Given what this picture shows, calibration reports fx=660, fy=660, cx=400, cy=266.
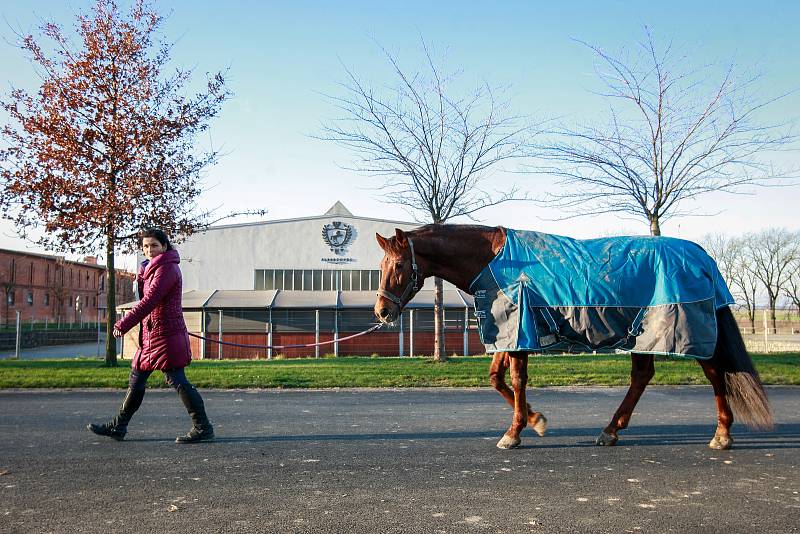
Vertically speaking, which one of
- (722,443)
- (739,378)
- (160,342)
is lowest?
(722,443)

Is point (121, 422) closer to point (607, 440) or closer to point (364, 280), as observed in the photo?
point (607, 440)

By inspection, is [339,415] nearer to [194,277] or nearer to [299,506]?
[299,506]

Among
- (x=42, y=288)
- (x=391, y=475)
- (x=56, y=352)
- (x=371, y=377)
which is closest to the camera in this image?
(x=391, y=475)

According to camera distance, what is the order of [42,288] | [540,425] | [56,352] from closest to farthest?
1. [540,425]
2. [56,352]
3. [42,288]

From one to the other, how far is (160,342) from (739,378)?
539 centimetres

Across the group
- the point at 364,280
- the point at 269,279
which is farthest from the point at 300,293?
the point at 364,280

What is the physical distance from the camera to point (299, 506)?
4.09 meters

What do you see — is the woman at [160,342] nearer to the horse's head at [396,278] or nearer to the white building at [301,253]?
the horse's head at [396,278]

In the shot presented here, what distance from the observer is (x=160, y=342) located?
20.6 feet

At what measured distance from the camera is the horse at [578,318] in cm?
579

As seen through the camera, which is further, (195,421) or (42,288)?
(42,288)

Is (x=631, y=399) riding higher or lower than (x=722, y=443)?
higher

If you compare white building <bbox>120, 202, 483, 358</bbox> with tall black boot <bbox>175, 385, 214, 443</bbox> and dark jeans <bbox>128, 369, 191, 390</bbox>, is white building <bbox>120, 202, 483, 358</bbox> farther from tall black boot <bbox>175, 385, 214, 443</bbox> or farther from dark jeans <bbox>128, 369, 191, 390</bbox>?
tall black boot <bbox>175, 385, 214, 443</bbox>

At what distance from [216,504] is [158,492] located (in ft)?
1.82
